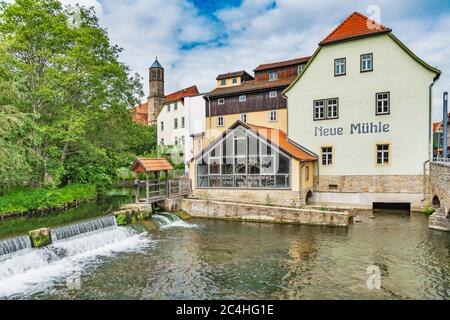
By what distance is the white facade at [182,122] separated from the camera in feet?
→ 112

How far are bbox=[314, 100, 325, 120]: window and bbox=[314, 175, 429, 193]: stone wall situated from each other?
4.05 m

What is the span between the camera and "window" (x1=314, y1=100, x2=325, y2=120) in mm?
20328

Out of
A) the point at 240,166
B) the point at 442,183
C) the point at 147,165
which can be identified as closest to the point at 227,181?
the point at 240,166

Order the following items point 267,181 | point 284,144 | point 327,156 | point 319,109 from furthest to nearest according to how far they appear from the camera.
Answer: point 319,109, point 327,156, point 284,144, point 267,181

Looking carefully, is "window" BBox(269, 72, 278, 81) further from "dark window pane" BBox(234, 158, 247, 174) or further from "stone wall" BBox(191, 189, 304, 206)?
"stone wall" BBox(191, 189, 304, 206)

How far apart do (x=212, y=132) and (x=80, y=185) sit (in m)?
12.4

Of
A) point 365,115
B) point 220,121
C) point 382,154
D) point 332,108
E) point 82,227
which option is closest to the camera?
point 82,227

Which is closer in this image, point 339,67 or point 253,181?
point 253,181

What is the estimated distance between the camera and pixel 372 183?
1891 centimetres

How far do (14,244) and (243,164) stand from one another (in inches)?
493

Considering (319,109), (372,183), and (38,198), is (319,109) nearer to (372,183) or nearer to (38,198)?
(372,183)

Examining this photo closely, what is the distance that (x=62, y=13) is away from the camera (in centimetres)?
1931

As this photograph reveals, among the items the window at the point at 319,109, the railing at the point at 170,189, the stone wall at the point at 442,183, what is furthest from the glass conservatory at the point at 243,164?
the stone wall at the point at 442,183

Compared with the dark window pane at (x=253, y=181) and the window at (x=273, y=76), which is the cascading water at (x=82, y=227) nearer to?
the dark window pane at (x=253, y=181)
